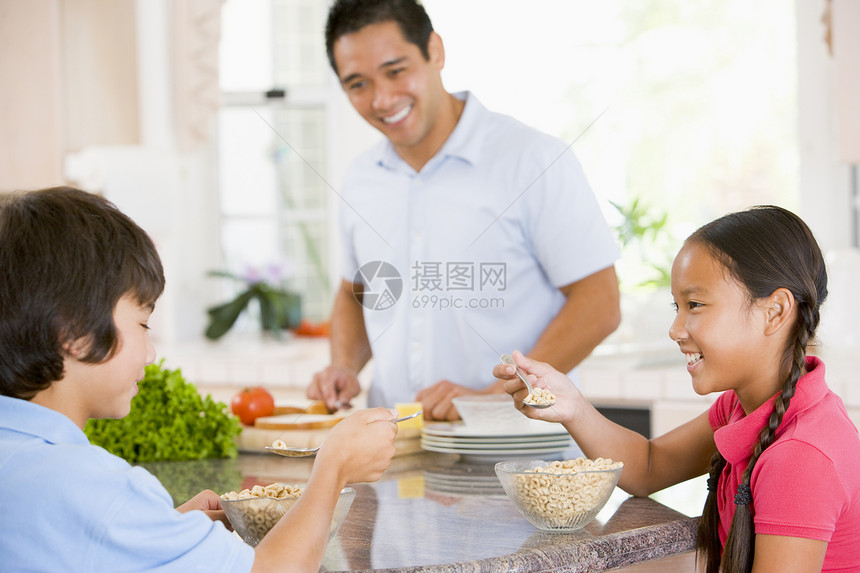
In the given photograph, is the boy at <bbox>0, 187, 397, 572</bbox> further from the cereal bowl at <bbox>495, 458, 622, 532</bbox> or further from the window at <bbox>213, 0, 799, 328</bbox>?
the window at <bbox>213, 0, 799, 328</bbox>

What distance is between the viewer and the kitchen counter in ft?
3.35

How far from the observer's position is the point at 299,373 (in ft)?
10.00

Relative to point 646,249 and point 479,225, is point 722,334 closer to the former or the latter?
point 479,225

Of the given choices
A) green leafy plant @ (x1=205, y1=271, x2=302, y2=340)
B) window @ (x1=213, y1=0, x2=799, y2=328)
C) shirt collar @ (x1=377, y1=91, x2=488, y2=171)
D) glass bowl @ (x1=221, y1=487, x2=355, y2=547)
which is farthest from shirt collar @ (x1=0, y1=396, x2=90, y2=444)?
green leafy plant @ (x1=205, y1=271, x2=302, y2=340)

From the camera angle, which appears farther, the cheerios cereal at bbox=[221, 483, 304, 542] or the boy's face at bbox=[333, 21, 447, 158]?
the boy's face at bbox=[333, 21, 447, 158]

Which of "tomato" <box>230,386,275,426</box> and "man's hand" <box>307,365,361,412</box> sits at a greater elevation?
"man's hand" <box>307,365,361,412</box>

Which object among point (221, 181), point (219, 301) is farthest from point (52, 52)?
point (219, 301)

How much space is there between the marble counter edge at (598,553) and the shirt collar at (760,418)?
0.11 m

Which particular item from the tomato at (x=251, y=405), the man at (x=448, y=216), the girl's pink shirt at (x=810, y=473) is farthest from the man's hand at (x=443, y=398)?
the girl's pink shirt at (x=810, y=473)

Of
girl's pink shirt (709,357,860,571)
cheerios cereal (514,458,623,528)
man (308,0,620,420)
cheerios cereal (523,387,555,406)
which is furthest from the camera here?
man (308,0,620,420)

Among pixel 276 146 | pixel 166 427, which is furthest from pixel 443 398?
pixel 276 146

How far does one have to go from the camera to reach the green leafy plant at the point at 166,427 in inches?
61.4

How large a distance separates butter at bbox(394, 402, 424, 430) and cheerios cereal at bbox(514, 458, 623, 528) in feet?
1.48

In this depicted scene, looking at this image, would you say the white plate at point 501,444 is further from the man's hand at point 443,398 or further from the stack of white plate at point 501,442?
the man's hand at point 443,398
